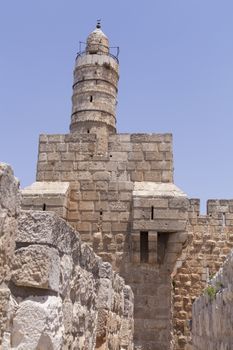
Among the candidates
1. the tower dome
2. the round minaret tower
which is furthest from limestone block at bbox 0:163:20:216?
the tower dome

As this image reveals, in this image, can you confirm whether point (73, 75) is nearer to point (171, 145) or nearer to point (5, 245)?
point (171, 145)

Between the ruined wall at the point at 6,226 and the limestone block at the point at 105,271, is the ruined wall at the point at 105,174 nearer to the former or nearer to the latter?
the limestone block at the point at 105,271

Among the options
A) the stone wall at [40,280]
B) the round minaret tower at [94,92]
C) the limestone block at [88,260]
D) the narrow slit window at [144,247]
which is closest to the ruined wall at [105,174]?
the narrow slit window at [144,247]

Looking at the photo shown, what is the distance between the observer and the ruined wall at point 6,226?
1.84 m

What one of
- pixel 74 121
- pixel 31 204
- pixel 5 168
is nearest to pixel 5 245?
pixel 5 168

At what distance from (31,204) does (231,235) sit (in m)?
5.70

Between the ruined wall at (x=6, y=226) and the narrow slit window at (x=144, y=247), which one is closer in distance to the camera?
the ruined wall at (x=6, y=226)

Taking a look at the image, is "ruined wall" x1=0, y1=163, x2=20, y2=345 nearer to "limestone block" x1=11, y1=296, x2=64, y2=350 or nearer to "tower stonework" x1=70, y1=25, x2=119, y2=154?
"limestone block" x1=11, y1=296, x2=64, y2=350

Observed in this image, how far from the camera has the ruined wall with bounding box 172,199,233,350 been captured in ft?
37.7

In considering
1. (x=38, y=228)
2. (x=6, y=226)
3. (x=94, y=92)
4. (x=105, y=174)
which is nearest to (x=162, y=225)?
(x=105, y=174)

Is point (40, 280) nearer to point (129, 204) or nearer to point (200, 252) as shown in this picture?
point (129, 204)

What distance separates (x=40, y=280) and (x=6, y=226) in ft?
1.42

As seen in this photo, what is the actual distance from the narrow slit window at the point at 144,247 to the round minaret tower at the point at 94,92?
1392 centimetres

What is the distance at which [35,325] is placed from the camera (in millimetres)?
2170
